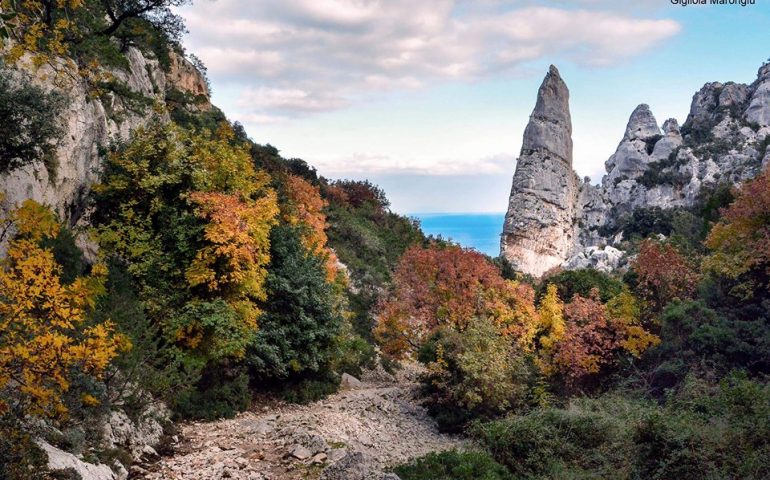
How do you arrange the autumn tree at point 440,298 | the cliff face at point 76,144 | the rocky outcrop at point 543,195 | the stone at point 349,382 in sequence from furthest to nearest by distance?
the rocky outcrop at point 543,195 → the stone at point 349,382 → the autumn tree at point 440,298 → the cliff face at point 76,144

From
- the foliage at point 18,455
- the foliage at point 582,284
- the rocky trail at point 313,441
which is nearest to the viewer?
the foliage at point 18,455

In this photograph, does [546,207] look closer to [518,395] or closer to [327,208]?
[327,208]

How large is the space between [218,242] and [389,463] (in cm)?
660

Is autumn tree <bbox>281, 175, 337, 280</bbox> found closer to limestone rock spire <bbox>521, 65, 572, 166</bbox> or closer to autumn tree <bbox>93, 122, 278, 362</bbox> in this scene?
autumn tree <bbox>93, 122, 278, 362</bbox>

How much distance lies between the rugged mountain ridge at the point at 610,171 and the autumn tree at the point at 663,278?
132 feet

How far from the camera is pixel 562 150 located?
234 ft

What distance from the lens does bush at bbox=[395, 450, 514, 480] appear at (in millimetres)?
10289

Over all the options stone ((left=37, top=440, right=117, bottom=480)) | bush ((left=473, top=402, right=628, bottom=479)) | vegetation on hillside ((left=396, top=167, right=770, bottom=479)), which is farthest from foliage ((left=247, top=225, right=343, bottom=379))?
stone ((left=37, top=440, right=117, bottom=480))

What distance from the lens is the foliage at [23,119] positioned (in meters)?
10.4

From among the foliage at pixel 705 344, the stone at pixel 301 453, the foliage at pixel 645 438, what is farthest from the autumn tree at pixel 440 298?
the stone at pixel 301 453

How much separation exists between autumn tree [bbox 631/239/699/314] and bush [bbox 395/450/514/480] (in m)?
14.2

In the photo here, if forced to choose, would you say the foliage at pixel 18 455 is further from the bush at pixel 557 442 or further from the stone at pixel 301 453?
the bush at pixel 557 442

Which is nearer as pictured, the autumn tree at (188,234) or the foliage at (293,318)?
the autumn tree at (188,234)

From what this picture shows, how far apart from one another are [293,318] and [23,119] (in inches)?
371
